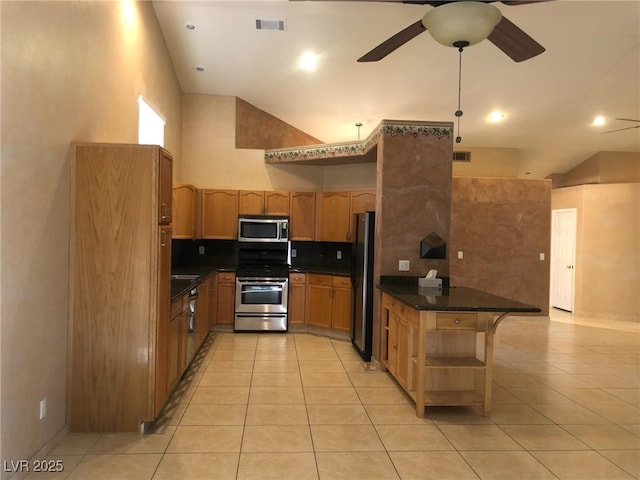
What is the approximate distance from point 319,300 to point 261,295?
83 cm

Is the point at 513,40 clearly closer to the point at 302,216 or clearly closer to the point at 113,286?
the point at 113,286

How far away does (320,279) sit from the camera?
19.6 ft

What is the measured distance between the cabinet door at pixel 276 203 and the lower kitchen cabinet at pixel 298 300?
3.54 feet

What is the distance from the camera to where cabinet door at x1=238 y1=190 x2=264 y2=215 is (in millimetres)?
6445

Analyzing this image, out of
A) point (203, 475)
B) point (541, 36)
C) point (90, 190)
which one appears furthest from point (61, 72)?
point (541, 36)

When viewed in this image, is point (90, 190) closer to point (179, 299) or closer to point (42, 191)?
point (42, 191)

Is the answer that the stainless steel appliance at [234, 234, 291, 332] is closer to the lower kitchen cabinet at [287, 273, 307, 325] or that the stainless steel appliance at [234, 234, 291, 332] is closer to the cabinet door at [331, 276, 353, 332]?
the lower kitchen cabinet at [287, 273, 307, 325]

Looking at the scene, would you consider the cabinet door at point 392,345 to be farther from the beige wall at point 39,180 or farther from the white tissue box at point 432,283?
the beige wall at point 39,180

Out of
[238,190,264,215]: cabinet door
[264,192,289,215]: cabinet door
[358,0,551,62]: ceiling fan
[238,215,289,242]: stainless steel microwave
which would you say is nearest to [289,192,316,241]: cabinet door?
[264,192,289,215]: cabinet door

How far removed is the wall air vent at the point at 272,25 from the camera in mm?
4660

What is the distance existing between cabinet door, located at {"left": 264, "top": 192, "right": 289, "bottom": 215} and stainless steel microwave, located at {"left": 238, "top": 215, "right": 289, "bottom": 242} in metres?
0.20

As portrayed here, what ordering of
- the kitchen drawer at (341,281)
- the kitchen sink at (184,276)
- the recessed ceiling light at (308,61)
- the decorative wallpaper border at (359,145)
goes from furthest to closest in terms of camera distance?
1. the kitchen drawer at (341,281)
2. the recessed ceiling light at (308,61)
3. the kitchen sink at (184,276)
4. the decorative wallpaper border at (359,145)

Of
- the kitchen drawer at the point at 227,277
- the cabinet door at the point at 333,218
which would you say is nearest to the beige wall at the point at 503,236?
the cabinet door at the point at 333,218

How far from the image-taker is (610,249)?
763cm
